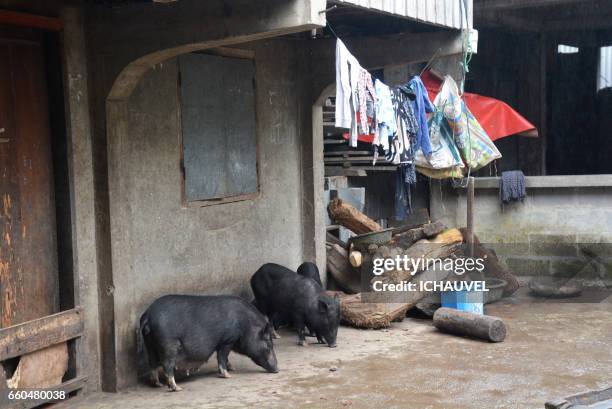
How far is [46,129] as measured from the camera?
6629mm

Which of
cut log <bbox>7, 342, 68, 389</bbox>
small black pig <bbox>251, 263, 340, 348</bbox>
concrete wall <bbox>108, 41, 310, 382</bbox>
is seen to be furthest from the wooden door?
small black pig <bbox>251, 263, 340, 348</bbox>

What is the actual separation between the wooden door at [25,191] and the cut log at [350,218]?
430 cm

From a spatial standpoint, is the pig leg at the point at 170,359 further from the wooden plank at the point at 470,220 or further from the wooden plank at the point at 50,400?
the wooden plank at the point at 470,220

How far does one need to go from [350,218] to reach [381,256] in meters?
0.83

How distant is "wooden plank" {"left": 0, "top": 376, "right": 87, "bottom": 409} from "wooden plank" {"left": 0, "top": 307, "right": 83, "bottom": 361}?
34 cm

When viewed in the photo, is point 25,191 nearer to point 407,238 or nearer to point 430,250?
point 407,238

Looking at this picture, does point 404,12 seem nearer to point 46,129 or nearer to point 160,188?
point 160,188

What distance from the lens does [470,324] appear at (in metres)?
8.70

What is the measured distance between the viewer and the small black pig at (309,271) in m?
9.43

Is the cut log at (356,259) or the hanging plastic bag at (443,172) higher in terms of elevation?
the hanging plastic bag at (443,172)

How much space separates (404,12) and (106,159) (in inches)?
129

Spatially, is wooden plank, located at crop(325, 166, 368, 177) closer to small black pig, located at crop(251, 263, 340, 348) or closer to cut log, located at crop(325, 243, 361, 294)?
cut log, located at crop(325, 243, 361, 294)

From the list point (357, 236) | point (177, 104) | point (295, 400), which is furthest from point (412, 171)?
point (295, 400)

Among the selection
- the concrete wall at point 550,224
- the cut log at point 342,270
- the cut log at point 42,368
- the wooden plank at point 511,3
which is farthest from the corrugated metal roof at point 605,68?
the cut log at point 42,368
